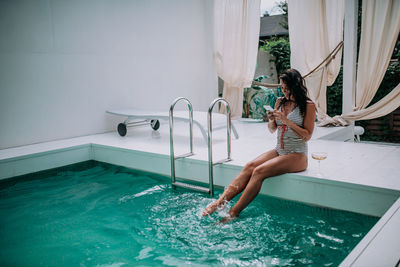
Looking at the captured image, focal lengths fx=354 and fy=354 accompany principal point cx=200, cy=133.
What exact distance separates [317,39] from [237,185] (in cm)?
353

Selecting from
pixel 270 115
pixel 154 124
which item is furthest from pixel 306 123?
pixel 154 124

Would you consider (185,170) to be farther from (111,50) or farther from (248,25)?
(248,25)

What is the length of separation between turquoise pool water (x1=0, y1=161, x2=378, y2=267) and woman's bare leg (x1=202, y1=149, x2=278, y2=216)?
79mm

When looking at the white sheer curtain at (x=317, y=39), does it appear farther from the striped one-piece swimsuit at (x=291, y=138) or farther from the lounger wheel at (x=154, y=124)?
the striped one-piece swimsuit at (x=291, y=138)

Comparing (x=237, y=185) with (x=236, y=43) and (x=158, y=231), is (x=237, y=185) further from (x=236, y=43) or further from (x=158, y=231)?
(x=236, y=43)

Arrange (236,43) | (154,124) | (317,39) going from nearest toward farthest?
1. (317,39)
2. (154,124)
3. (236,43)

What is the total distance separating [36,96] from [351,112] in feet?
14.8

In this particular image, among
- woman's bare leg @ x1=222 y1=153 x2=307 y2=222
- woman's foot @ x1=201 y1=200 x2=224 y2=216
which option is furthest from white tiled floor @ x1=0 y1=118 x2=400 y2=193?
woman's foot @ x1=201 y1=200 x2=224 y2=216

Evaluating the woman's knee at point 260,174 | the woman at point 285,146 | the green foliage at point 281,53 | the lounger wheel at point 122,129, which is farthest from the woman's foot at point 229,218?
the green foliage at point 281,53

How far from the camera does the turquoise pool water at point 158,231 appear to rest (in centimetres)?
238

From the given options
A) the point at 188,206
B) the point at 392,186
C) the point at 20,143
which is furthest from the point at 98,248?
the point at 20,143

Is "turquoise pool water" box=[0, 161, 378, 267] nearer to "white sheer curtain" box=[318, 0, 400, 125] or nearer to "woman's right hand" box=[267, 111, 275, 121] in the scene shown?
"woman's right hand" box=[267, 111, 275, 121]

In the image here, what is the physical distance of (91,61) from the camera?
219 inches

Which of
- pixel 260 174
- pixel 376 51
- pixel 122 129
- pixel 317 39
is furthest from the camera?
pixel 317 39
